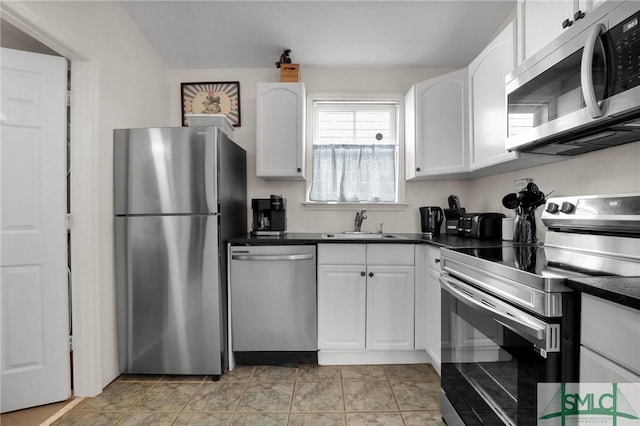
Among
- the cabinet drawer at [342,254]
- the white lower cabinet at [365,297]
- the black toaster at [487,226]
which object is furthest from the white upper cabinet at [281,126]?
the black toaster at [487,226]

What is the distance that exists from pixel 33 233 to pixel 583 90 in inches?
108

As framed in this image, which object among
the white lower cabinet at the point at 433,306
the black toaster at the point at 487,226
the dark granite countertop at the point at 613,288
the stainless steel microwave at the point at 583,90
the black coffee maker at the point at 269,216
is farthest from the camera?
the black coffee maker at the point at 269,216

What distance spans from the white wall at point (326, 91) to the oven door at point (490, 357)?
1.41 meters

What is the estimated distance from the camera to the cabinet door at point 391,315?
224 cm

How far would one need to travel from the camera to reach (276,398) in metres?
1.88

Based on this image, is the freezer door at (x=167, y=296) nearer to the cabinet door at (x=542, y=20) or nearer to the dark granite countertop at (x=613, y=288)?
the dark granite countertop at (x=613, y=288)

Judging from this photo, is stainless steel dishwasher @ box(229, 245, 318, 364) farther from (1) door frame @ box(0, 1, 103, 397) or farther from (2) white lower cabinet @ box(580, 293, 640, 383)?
(2) white lower cabinet @ box(580, 293, 640, 383)

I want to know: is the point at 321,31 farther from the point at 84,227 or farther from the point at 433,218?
the point at 84,227

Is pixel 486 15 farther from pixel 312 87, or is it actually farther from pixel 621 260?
pixel 621 260

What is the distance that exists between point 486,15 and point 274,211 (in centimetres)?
226

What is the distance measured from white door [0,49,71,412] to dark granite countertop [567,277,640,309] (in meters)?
2.46

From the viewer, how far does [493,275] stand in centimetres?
112

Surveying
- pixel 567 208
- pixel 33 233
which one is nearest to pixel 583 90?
pixel 567 208

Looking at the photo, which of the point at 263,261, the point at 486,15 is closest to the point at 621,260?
the point at 263,261
